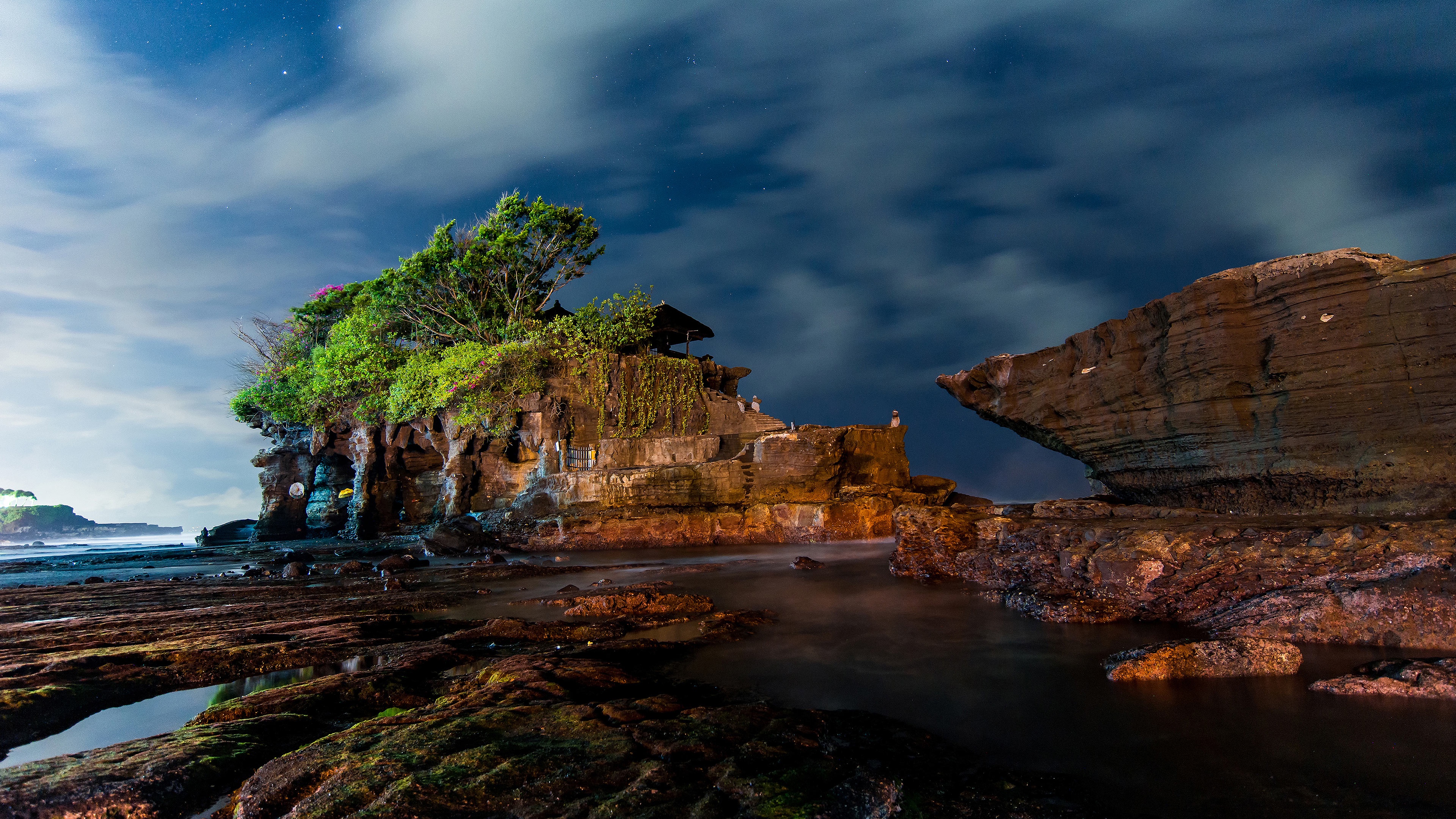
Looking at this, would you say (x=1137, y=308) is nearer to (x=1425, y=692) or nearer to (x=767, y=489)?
(x=1425, y=692)

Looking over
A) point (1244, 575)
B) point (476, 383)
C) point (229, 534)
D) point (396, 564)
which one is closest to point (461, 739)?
point (1244, 575)

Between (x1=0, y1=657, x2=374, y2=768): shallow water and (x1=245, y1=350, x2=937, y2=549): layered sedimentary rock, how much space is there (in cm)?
1167

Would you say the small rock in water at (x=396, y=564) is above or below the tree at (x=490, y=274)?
below

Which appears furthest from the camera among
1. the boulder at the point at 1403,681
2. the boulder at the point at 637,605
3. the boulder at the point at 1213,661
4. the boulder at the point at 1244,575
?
the boulder at the point at 637,605

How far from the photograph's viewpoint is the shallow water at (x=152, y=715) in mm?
3209

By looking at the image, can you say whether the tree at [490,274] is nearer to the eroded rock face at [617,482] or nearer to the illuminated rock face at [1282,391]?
the eroded rock face at [617,482]

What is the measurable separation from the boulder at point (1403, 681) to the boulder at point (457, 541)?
1660 cm

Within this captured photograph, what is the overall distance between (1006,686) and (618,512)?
1359 cm

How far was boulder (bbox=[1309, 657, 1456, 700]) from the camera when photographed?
3346 mm

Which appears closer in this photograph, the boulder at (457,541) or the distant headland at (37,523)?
the boulder at (457,541)

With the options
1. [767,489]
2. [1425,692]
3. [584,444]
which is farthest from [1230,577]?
[584,444]

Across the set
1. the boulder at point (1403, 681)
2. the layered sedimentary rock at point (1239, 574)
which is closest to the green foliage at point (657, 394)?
the layered sedimentary rock at point (1239, 574)

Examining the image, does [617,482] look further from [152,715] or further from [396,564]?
[152,715]

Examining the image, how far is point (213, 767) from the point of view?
263 cm
